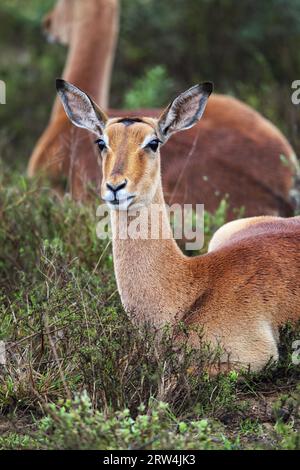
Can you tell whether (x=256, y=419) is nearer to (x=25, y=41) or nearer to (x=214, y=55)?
(x=214, y=55)

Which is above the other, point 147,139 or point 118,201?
point 147,139

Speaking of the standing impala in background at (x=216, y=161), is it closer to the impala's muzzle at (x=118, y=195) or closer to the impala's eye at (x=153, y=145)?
the impala's eye at (x=153, y=145)

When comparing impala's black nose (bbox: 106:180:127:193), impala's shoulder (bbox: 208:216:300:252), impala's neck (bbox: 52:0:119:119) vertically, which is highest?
impala's neck (bbox: 52:0:119:119)

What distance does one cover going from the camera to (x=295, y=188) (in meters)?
7.75

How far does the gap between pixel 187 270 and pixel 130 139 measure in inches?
29.1

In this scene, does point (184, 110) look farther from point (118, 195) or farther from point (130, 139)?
point (118, 195)

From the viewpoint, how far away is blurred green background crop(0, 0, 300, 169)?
12.0 meters

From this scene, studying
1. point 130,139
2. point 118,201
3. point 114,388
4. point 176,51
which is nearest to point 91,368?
point 114,388

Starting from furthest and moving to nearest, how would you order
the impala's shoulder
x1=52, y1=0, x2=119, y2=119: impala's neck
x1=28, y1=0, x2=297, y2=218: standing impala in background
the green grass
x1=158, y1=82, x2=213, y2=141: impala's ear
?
x1=52, y1=0, x2=119, y2=119: impala's neck → x1=28, y1=0, x2=297, y2=218: standing impala in background → the impala's shoulder → x1=158, y1=82, x2=213, y2=141: impala's ear → the green grass

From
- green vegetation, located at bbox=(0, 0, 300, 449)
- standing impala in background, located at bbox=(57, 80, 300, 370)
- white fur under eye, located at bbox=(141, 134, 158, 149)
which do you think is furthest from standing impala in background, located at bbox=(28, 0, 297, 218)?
white fur under eye, located at bbox=(141, 134, 158, 149)

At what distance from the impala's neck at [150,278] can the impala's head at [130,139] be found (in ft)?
0.58

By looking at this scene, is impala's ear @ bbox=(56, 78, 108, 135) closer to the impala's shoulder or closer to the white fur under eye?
the white fur under eye

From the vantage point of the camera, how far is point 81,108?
5.39m

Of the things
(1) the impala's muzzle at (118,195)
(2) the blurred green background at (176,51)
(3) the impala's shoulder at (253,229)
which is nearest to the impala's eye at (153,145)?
(1) the impala's muzzle at (118,195)
